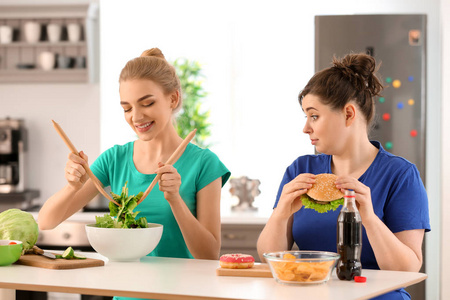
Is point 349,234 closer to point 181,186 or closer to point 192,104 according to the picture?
point 181,186

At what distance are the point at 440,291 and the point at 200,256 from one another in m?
2.32

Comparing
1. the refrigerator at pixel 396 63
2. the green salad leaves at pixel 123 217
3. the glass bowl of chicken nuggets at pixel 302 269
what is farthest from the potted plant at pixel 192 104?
the glass bowl of chicken nuggets at pixel 302 269

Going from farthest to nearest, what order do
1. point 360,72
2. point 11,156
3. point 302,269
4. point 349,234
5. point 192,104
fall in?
1. point 192,104
2. point 11,156
3. point 360,72
4. point 349,234
5. point 302,269

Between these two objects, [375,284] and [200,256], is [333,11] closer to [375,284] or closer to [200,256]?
[200,256]

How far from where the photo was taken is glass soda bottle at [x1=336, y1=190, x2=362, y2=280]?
1.63 metres

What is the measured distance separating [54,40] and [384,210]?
11.0 feet

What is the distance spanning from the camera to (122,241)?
1832 millimetres

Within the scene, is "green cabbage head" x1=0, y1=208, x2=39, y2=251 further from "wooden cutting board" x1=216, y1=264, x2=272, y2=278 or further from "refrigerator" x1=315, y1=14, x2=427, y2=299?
"refrigerator" x1=315, y1=14, x2=427, y2=299

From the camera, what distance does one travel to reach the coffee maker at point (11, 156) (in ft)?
14.9

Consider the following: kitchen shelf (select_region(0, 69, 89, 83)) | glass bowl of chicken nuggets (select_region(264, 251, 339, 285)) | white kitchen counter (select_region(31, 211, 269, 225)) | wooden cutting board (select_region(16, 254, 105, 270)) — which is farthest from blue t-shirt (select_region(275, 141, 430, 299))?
kitchen shelf (select_region(0, 69, 89, 83))

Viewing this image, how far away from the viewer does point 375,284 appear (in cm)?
156

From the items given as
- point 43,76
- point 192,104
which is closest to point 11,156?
point 43,76

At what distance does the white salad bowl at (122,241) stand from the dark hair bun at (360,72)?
81 cm

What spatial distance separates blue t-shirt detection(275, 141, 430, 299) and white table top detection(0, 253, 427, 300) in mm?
235
